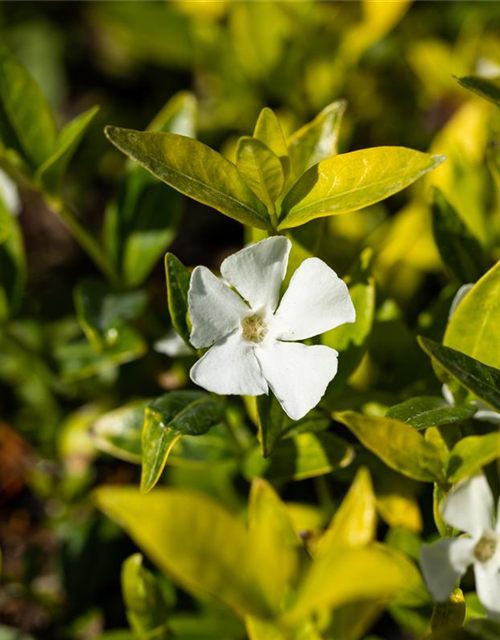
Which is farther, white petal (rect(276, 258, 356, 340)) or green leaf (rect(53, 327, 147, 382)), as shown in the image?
green leaf (rect(53, 327, 147, 382))

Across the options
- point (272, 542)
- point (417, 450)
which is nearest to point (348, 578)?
point (272, 542)

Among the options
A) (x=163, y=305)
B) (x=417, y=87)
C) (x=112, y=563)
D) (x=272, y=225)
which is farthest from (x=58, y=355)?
(x=417, y=87)

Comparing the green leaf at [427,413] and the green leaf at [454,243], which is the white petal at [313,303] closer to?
the green leaf at [427,413]

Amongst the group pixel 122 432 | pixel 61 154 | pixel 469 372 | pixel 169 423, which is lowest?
pixel 122 432

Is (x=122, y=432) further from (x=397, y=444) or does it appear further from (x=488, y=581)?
(x=488, y=581)

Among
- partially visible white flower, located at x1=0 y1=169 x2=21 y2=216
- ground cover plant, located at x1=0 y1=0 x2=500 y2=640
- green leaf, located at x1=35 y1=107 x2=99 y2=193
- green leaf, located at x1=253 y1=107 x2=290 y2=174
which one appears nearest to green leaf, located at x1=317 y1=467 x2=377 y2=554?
ground cover plant, located at x1=0 y1=0 x2=500 y2=640

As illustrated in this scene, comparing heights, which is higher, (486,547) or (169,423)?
(169,423)

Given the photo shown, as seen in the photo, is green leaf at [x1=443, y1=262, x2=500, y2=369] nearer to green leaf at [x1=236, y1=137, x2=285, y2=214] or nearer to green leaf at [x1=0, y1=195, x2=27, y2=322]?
green leaf at [x1=236, y1=137, x2=285, y2=214]
